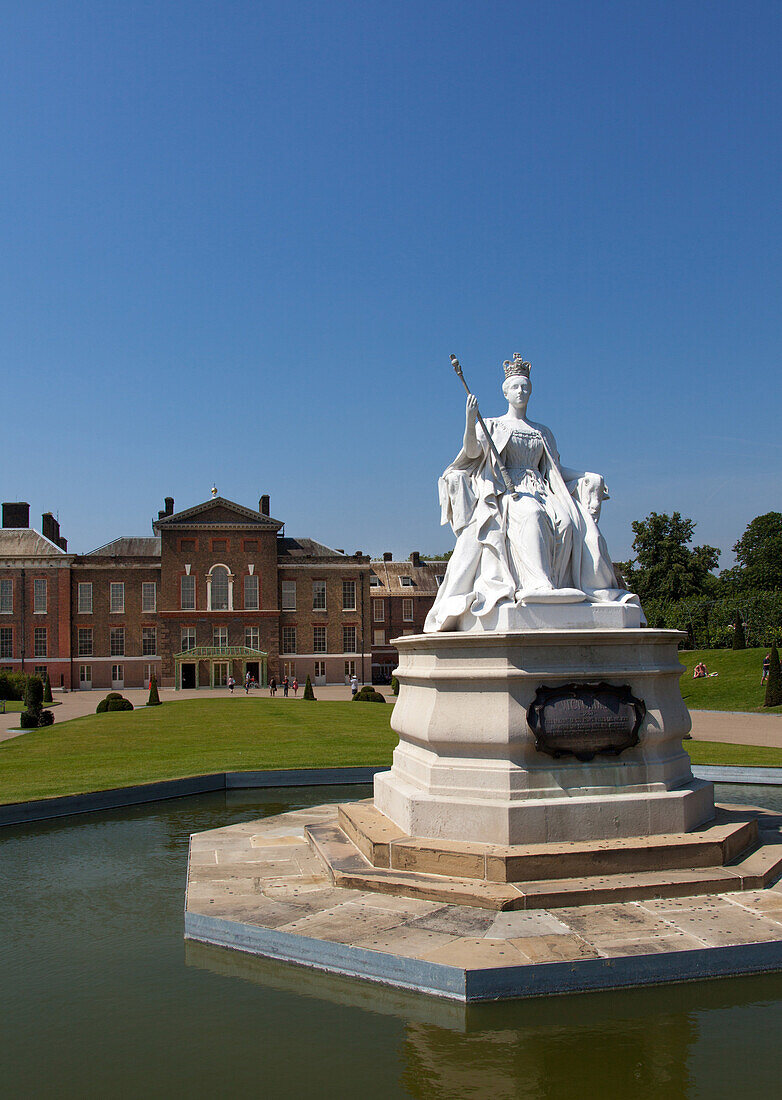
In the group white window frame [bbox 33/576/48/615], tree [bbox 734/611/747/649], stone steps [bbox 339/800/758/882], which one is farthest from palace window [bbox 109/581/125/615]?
stone steps [bbox 339/800/758/882]

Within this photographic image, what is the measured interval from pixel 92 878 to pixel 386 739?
1278 cm

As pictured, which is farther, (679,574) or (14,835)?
(679,574)

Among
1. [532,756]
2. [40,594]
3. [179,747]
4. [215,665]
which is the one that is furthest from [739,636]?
[40,594]

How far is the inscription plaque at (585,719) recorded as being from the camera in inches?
282

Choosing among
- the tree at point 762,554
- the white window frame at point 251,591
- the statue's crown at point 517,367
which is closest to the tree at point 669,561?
the tree at point 762,554

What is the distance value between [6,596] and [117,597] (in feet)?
23.5

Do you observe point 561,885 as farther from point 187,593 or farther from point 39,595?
point 39,595

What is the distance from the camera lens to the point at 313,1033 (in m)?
4.81

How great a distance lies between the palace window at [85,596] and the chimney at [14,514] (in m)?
6.47

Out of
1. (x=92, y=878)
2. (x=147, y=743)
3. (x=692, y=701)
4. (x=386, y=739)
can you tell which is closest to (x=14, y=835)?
(x=92, y=878)

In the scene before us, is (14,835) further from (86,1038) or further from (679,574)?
(679,574)

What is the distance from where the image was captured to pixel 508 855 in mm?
6602

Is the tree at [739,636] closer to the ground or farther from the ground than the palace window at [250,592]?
closer to the ground

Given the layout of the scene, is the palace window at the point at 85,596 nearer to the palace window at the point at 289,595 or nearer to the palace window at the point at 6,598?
the palace window at the point at 6,598
